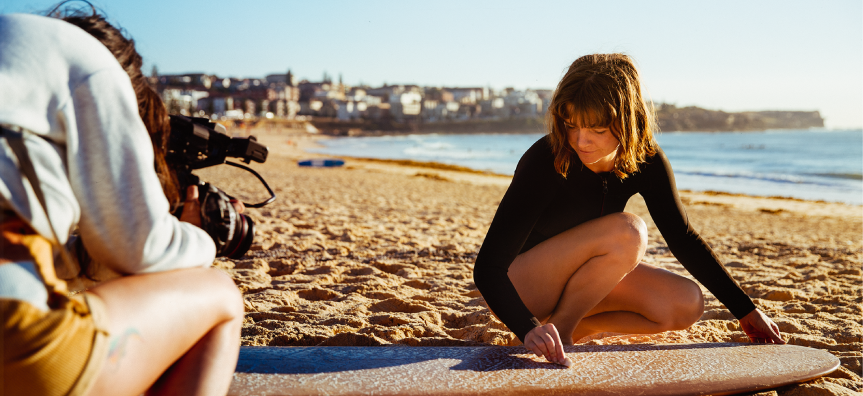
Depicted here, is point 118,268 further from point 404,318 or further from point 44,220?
point 404,318

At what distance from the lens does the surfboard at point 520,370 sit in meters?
1.54

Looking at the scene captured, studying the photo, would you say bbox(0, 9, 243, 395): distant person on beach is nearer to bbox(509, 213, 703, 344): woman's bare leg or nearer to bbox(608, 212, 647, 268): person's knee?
bbox(509, 213, 703, 344): woman's bare leg

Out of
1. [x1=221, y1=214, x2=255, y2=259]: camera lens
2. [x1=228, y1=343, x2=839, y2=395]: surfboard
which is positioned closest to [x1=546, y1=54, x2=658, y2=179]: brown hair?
[x1=228, y1=343, x2=839, y2=395]: surfboard

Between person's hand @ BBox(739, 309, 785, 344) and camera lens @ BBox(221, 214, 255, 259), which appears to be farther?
person's hand @ BBox(739, 309, 785, 344)

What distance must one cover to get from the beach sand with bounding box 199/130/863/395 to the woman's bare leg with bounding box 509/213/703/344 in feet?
0.94

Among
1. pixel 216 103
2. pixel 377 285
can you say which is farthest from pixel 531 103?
pixel 377 285

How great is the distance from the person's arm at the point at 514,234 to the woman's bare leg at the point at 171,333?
75cm

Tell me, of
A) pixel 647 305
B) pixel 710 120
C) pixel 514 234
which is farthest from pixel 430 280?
pixel 710 120

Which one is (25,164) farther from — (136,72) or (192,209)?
(192,209)

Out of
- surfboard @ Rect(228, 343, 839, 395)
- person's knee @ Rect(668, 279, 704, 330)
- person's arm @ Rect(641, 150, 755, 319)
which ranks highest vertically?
person's arm @ Rect(641, 150, 755, 319)

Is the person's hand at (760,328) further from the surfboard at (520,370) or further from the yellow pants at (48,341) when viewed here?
the yellow pants at (48,341)

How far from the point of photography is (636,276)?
204 cm

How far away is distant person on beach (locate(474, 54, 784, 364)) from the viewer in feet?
5.46

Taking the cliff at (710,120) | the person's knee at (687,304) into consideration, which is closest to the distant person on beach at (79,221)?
the person's knee at (687,304)
